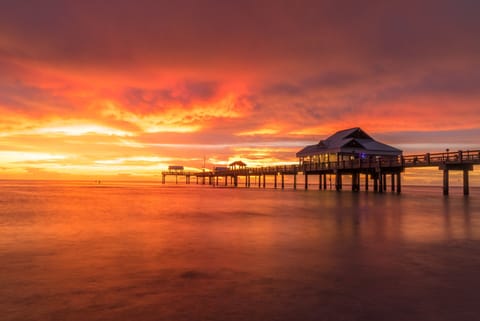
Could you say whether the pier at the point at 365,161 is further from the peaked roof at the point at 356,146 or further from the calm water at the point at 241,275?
the calm water at the point at 241,275

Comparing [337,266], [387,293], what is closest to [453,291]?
[387,293]

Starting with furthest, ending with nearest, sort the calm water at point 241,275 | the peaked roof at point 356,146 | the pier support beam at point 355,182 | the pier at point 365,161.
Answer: the pier support beam at point 355,182
the peaked roof at point 356,146
the pier at point 365,161
the calm water at point 241,275

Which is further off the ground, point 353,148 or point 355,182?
point 353,148

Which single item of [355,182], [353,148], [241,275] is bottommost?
[241,275]

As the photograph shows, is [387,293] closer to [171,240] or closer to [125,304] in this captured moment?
[125,304]

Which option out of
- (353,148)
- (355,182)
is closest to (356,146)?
(353,148)

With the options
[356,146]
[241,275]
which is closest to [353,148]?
[356,146]

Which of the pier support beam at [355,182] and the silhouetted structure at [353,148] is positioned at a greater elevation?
the silhouetted structure at [353,148]

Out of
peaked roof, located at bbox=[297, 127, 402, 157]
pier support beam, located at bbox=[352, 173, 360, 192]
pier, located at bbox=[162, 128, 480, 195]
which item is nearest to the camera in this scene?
pier, located at bbox=[162, 128, 480, 195]

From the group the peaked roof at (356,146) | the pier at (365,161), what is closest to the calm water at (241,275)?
the pier at (365,161)

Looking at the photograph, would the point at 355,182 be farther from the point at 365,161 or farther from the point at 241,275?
the point at 241,275

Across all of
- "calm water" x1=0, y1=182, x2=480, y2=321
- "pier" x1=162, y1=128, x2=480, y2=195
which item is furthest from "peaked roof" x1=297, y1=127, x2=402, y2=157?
"calm water" x1=0, y1=182, x2=480, y2=321

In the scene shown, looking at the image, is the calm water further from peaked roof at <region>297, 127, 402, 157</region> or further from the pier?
peaked roof at <region>297, 127, 402, 157</region>

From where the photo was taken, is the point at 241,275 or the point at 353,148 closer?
the point at 241,275
